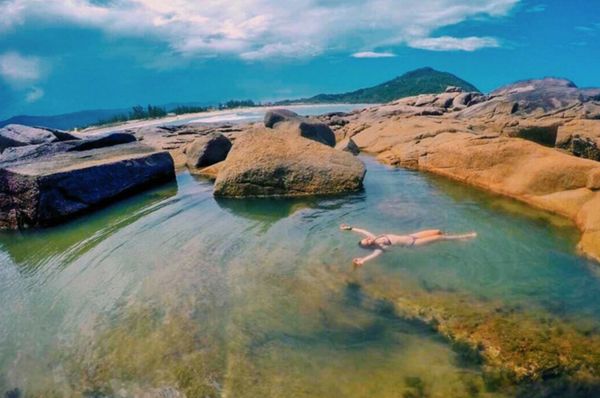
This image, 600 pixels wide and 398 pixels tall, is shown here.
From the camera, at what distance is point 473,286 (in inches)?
251

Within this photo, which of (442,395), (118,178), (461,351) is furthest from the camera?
(118,178)

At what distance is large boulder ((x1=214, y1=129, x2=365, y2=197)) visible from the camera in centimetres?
1238

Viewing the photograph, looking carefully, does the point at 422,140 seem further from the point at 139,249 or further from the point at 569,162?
the point at 139,249

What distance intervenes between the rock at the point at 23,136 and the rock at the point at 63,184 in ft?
21.9

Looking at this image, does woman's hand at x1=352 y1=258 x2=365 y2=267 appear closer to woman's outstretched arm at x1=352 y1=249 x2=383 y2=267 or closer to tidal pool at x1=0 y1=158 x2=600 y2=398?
woman's outstretched arm at x1=352 y1=249 x2=383 y2=267

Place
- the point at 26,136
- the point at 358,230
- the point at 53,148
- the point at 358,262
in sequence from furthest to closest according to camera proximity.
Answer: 1. the point at 26,136
2. the point at 53,148
3. the point at 358,230
4. the point at 358,262

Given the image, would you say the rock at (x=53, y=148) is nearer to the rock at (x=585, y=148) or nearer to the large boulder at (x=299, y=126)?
the large boulder at (x=299, y=126)

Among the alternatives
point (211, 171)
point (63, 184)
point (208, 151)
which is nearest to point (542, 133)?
point (211, 171)

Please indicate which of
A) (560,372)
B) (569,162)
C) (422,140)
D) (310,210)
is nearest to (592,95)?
(422,140)

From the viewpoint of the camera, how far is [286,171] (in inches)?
496

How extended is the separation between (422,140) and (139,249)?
12.5 meters

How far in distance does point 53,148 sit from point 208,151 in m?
6.19

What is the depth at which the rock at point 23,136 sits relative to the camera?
794 inches

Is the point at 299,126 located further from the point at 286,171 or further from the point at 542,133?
the point at 542,133
